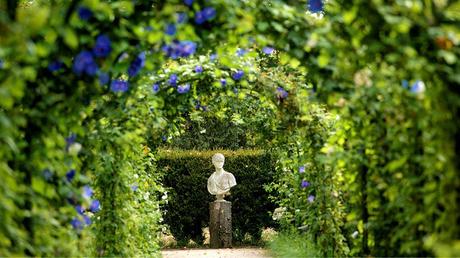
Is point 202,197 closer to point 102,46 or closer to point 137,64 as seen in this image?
point 137,64

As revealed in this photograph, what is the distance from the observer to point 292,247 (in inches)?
304

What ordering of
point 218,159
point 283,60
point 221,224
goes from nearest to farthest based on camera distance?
point 283,60 < point 221,224 < point 218,159

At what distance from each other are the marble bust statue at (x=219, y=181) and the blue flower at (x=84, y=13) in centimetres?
767

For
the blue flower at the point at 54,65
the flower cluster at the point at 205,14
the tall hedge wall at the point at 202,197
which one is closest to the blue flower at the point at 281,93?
the flower cluster at the point at 205,14

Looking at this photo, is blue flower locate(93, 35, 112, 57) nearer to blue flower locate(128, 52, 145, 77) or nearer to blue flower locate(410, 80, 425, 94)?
blue flower locate(128, 52, 145, 77)

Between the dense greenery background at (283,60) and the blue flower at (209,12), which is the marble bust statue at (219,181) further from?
the blue flower at (209,12)

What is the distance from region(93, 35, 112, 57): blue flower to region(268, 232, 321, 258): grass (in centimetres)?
347

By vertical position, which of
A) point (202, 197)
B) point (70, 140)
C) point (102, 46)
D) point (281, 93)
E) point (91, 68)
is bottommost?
point (202, 197)

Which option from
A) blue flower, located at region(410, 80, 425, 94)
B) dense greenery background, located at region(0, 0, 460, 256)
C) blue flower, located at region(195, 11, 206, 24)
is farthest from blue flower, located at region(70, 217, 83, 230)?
blue flower, located at region(410, 80, 425, 94)

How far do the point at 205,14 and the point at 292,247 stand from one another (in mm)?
5143

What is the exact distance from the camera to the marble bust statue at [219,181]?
10422 millimetres

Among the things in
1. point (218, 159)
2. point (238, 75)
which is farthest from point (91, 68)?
point (218, 159)

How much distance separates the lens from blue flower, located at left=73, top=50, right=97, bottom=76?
2943 millimetres

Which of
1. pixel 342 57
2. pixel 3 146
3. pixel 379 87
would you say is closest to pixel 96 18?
pixel 3 146
